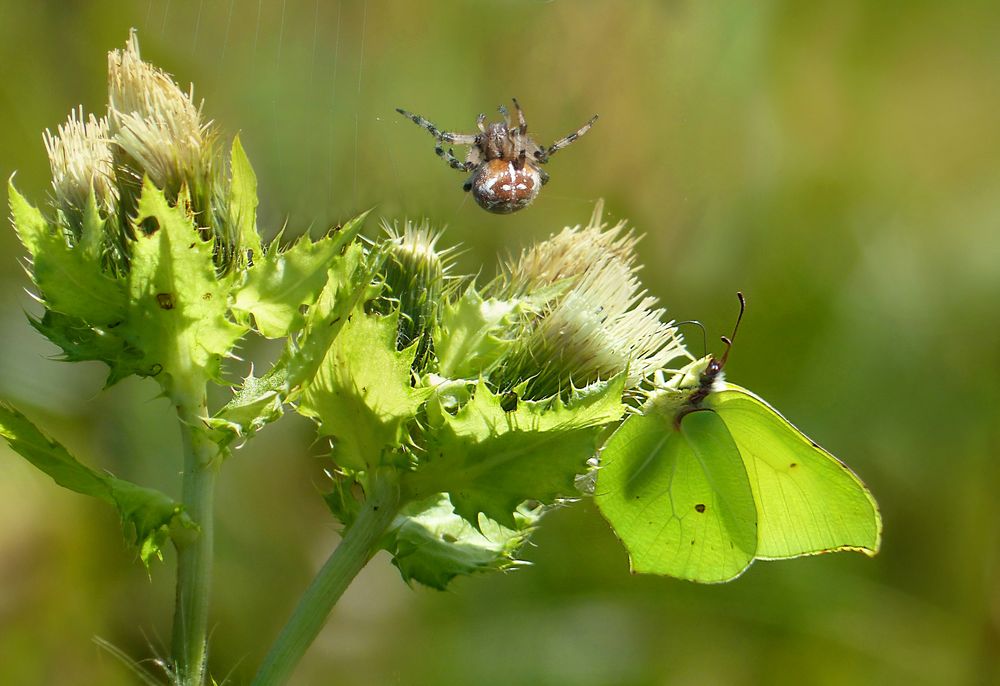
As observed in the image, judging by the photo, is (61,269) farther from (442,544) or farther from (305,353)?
(442,544)

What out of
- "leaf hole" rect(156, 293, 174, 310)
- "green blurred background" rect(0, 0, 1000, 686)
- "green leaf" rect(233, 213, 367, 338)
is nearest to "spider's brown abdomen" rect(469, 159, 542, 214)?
"green blurred background" rect(0, 0, 1000, 686)

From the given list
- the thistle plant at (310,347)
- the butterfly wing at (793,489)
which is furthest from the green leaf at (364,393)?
the butterfly wing at (793,489)

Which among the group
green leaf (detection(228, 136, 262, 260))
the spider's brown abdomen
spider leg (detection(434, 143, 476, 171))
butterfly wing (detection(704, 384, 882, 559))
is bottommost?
green leaf (detection(228, 136, 262, 260))

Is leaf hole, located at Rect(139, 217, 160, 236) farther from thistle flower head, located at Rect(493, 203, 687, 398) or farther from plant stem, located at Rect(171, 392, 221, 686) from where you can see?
thistle flower head, located at Rect(493, 203, 687, 398)

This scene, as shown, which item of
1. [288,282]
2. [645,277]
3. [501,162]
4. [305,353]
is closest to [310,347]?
[305,353]

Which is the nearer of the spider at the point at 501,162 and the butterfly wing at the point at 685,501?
the butterfly wing at the point at 685,501

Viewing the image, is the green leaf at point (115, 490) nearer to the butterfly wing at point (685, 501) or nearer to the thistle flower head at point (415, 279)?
the thistle flower head at point (415, 279)

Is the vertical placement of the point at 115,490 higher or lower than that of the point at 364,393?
lower
